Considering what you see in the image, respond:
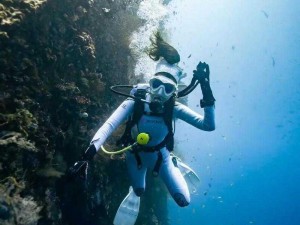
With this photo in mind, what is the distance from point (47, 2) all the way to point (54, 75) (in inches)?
66.5

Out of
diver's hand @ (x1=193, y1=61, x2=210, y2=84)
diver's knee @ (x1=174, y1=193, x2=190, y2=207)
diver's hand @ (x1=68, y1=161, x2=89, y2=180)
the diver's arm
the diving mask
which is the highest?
diver's hand @ (x1=193, y1=61, x2=210, y2=84)

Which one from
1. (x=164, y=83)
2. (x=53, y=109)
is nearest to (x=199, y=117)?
(x=164, y=83)

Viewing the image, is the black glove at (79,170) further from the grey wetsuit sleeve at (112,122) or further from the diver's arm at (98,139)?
the grey wetsuit sleeve at (112,122)

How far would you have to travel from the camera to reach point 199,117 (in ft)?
18.9

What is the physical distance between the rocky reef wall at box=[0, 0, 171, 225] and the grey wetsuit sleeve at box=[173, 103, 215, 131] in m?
2.35

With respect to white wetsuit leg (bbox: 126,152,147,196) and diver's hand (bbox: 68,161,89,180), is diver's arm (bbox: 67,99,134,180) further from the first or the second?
white wetsuit leg (bbox: 126,152,147,196)

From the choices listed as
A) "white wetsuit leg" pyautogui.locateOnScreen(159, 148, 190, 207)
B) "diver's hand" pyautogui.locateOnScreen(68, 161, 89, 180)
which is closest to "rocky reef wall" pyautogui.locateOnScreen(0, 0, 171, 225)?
"diver's hand" pyautogui.locateOnScreen(68, 161, 89, 180)

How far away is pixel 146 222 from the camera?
36.6ft

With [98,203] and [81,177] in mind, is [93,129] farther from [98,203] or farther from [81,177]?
[81,177]

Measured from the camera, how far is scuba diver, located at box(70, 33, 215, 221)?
5340mm

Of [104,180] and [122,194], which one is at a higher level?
[104,180]

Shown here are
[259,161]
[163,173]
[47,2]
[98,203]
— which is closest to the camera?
[163,173]

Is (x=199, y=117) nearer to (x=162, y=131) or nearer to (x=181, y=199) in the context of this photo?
(x=162, y=131)

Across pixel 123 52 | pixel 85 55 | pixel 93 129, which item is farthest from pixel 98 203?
pixel 123 52
